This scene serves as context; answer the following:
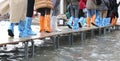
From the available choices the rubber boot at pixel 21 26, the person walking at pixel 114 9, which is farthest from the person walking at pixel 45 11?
the person walking at pixel 114 9

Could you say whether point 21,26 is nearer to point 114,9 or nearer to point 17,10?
point 17,10

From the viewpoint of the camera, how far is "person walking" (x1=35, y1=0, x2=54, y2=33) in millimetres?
8430

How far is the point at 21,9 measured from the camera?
7.40 meters

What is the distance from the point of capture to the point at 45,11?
8.77m

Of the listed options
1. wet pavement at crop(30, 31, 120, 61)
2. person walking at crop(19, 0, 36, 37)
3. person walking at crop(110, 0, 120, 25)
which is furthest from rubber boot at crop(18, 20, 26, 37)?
person walking at crop(110, 0, 120, 25)

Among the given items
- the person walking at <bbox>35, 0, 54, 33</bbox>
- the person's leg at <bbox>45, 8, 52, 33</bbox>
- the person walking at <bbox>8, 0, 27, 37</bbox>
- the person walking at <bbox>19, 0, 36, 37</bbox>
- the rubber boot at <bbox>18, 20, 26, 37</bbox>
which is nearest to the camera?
the person walking at <bbox>8, 0, 27, 37</bbox>

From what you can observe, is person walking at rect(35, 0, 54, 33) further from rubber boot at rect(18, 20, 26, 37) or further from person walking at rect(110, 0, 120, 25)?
person walking at rect(110, 0, 120, 25)

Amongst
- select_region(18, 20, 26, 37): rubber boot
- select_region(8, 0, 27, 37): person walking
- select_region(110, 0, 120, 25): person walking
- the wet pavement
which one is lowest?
the wet pavement

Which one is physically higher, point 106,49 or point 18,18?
point 18,18

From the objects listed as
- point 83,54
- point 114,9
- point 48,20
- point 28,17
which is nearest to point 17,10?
point 28,17

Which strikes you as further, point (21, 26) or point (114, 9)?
point (114, 9)

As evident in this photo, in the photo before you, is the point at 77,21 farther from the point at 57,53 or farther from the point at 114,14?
the point at 114,14

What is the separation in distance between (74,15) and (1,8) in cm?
420

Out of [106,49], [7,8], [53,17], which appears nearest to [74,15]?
[53,17]
